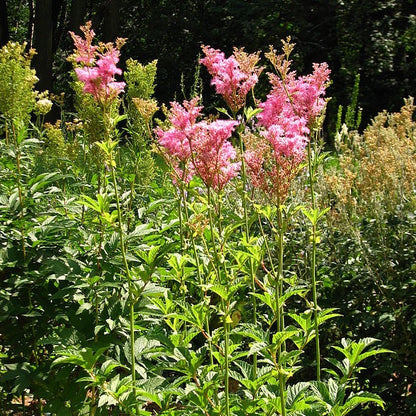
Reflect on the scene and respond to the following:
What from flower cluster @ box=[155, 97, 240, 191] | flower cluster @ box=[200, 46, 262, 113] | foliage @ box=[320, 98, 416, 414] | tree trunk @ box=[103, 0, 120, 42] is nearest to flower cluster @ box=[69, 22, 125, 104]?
flower cluster @ box=[155, 97, 240, 191]

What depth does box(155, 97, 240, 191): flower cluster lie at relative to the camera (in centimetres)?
197

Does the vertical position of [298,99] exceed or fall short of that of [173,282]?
it exceeds it

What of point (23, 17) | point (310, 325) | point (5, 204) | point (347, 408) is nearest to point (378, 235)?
point (310, 325)

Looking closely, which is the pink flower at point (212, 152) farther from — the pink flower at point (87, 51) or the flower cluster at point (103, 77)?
the pink flower at point (87, 51)

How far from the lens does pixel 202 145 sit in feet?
6.55

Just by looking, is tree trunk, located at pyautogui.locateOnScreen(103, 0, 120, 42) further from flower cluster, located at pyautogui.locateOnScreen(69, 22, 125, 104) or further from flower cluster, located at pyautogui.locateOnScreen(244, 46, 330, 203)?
flower cluster, located at pyautogui.locateOnScreen(69, 22, 125, 104)

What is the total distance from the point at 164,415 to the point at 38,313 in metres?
0.83

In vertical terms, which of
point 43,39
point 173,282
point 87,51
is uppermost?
point 43,39

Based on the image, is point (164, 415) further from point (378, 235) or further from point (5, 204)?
point (378, 235)

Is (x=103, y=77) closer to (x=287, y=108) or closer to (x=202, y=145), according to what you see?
(x=202, y=145)

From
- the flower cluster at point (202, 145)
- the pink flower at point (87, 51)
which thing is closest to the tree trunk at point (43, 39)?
the pink flower at point (87, 51)

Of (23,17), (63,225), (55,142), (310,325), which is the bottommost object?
(310,325)

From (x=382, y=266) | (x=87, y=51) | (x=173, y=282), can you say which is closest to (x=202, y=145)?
(x=87, y=51)

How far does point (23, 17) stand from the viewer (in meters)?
20.4
